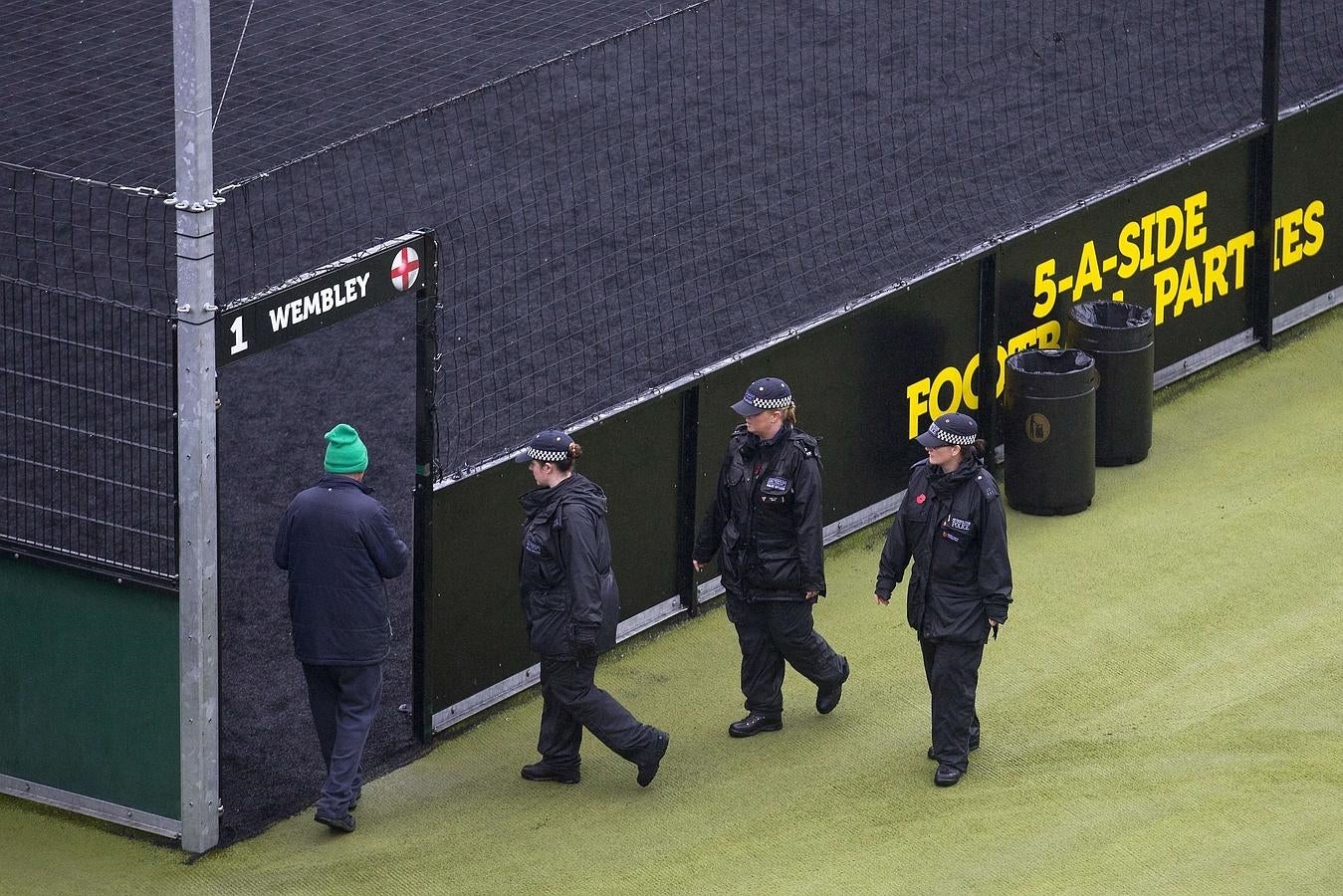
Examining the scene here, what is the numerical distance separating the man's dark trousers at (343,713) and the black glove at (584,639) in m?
0.80

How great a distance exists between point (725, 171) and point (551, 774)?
7475mm

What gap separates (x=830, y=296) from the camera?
14.2 m

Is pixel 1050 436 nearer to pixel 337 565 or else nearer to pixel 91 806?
pixel 337 565

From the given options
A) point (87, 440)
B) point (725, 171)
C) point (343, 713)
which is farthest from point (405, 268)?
point (725, 171)

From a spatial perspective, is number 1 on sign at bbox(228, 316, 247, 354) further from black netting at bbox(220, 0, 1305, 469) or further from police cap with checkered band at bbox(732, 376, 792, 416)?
black netting at bbox(220, 0, 1305, 469)

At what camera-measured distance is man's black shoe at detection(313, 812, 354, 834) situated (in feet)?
29.9

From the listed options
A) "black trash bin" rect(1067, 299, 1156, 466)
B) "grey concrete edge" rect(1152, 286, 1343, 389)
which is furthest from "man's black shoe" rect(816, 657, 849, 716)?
"grey concrete edge" rect(1152, 286, 1343, 389)

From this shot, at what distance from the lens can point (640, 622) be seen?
10.9 meters

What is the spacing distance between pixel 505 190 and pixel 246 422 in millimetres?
3803

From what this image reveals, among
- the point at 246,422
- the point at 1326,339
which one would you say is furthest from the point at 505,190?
the point at 1326,339

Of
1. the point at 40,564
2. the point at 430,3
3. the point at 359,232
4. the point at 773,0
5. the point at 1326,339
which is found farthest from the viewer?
the point at 430,3

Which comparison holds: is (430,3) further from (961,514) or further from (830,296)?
(961,514)

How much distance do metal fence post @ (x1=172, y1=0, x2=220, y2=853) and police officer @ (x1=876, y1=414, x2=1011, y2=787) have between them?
282 centimetres

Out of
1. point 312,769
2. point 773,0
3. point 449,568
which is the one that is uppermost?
point 773,0
